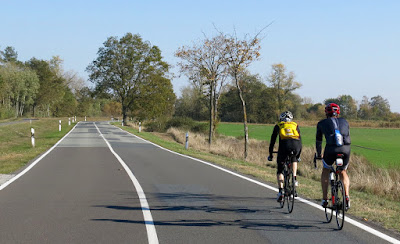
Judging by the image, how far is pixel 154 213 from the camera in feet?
23.4

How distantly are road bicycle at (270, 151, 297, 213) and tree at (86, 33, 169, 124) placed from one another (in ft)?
179

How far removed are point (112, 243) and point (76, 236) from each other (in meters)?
0.63

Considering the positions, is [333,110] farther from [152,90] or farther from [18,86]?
[18,86]

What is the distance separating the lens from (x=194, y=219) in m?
6.71

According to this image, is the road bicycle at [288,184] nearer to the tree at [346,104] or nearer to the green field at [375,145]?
the green field at [375,145]

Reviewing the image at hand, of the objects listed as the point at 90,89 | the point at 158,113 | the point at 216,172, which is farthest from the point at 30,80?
the point at 216,172

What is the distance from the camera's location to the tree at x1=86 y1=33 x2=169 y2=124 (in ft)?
203

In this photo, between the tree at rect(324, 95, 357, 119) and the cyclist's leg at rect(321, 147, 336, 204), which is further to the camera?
the tree at rect(324, 95, 357, 119)

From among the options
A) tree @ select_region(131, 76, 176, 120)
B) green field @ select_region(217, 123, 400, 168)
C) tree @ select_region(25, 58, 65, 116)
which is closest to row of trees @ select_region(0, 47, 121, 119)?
tree @ select_region(25, 58, 65, 116)

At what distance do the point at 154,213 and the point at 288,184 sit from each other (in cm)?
238

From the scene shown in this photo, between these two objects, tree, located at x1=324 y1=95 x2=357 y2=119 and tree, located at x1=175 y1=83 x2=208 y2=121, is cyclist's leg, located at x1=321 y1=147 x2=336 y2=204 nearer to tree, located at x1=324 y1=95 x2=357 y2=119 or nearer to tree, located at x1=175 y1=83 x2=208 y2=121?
tree, located at x1=175 y1=83 x2=208 y2=121

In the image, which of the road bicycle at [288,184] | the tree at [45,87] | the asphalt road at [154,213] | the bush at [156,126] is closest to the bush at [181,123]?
the bush at [156,126]

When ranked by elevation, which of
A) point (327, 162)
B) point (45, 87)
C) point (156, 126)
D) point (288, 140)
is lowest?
point (156, 126)

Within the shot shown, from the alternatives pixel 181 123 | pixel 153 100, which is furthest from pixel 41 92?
pixel 181 123
